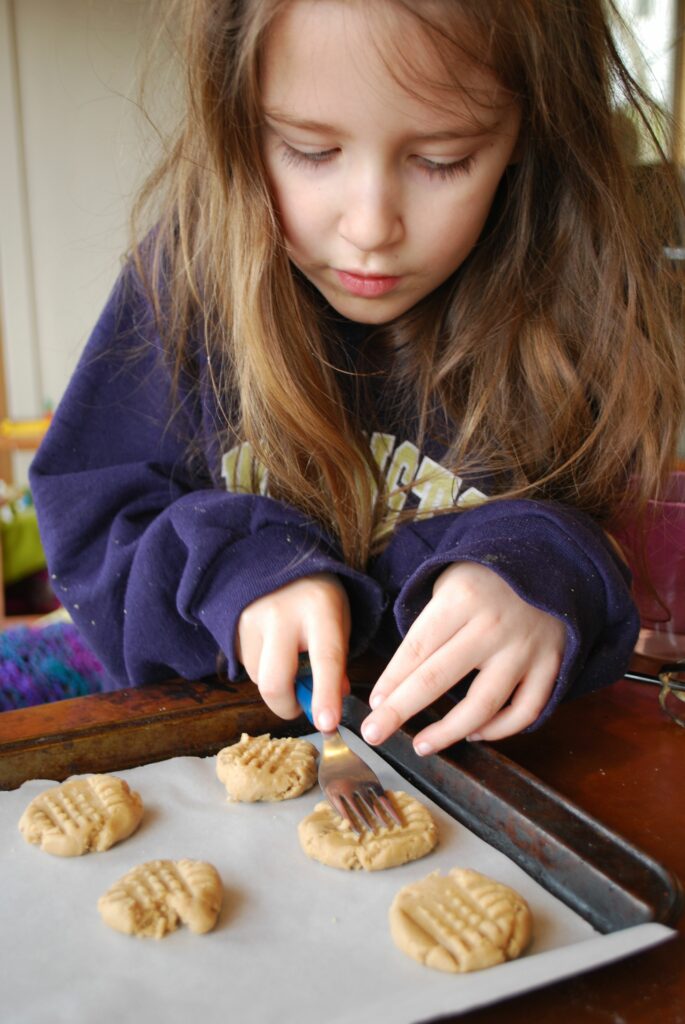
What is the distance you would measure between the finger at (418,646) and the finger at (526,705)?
63mm

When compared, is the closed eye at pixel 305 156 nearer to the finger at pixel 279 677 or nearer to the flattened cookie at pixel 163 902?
the finger at pixel 279 677

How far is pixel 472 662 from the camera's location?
0.71 metres

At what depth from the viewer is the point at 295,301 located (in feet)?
3.01

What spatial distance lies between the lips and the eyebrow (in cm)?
13

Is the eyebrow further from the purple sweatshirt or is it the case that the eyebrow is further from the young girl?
the purple sweatshirt

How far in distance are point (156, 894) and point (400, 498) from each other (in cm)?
54

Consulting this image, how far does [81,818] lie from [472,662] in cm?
29

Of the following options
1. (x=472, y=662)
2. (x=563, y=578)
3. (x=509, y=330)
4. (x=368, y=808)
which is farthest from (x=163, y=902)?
(x=509, y=330)

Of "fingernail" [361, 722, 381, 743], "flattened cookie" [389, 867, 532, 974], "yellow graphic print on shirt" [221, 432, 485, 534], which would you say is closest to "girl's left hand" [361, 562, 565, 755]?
"fingernail" [361, 722, 381, 743]

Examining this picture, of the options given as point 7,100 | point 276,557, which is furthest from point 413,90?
point 7,100

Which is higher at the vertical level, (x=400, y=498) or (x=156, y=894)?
(x=400, y=498)

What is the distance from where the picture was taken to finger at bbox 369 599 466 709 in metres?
0.69

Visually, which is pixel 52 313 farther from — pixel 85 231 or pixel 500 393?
pixel 500 393

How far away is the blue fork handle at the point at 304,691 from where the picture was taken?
28.4 inches
